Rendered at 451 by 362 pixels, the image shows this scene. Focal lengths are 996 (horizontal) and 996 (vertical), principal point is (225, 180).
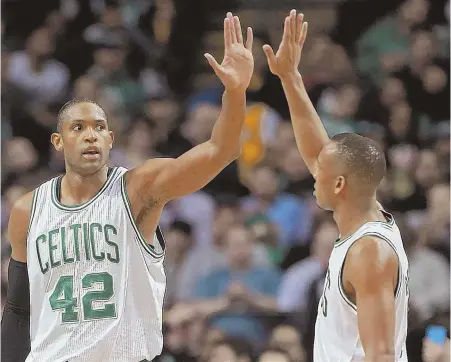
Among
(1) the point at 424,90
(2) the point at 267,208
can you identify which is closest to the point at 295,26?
(2) the point at 267,208

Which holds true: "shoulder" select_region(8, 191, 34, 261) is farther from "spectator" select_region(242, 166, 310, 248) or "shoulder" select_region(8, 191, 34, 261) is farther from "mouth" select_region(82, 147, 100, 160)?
"spectator" select_region(242, 166, 310, 248)

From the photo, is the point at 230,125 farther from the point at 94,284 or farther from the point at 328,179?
the point at 94,284

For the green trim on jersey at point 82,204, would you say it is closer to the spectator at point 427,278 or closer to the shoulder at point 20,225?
the shoulder at point 20,225

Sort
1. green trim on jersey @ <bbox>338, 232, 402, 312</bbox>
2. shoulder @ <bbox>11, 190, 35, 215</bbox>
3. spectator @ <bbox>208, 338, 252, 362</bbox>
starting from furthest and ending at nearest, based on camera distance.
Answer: spectator @ <bbox>208, 338, 252, 362</bbox> → shoulder @ <bbox>11, 190, 35, 215</bbox> → green trim on jersey @ <bbox>338, 232, 402, 312</bbox>

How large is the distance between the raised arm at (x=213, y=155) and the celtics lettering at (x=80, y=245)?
0.24 meters

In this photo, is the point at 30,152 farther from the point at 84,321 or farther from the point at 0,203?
the point at 84,321

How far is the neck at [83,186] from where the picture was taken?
4.64 m

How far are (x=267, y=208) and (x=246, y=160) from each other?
82 cm

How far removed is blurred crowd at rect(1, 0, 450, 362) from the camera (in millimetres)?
7480

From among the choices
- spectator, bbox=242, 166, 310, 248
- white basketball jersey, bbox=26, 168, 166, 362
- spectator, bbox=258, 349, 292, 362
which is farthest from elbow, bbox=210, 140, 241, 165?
spectator, bbox=242, 166, 310, 248

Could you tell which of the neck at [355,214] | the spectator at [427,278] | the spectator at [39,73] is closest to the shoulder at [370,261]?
the neck at [355,214]

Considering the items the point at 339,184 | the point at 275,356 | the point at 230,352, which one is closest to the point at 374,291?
the point at 339,184

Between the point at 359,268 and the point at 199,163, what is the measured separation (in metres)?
0.87

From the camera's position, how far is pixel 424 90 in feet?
32.1
